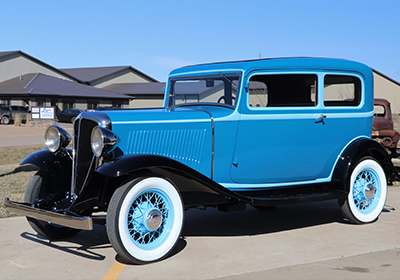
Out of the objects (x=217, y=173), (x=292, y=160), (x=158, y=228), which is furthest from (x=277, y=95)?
(x=158, y=228)

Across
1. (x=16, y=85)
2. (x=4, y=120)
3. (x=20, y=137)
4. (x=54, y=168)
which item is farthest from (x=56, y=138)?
(x=16, y=85)

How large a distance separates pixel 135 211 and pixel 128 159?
48cm

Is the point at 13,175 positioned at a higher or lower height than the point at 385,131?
lower

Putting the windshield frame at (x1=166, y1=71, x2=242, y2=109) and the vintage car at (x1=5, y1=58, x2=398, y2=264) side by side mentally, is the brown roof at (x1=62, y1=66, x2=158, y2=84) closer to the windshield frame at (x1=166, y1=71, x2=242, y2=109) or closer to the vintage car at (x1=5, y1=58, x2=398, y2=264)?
the windshield frame at (x1=166, y1=71, x2=242, y2=109)

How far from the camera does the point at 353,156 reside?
223 inches

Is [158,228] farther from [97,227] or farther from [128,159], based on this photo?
[97,227]

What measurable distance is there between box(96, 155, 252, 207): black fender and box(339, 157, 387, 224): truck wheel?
5.10 feet

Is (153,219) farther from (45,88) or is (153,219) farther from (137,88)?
(137,88)

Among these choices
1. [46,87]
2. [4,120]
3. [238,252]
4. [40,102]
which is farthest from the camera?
[46,87]

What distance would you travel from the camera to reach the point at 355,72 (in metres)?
6.06

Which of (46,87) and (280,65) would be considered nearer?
(280,65)

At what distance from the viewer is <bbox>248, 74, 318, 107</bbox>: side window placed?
571cm

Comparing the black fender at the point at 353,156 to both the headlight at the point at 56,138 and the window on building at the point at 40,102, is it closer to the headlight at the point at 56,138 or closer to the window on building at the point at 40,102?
the headlight at the point at 56,138

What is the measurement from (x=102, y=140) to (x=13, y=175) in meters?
6.71
